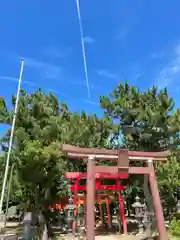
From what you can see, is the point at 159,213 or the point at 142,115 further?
the point at 142,115

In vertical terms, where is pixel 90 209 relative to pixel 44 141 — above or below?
below

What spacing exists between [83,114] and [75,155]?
7976 millimetres

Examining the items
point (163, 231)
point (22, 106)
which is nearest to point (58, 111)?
point (22, 106)

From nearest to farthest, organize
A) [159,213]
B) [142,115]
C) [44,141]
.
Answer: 1. [159,213]
2. [44,141]
3. [142,115]

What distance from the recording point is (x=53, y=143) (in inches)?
492

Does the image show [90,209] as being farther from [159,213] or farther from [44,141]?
[44,141]

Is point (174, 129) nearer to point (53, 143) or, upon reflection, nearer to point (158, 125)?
point (158, 125)

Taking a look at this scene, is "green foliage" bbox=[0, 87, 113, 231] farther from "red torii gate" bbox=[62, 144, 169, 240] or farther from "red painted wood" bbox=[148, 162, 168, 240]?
"red painted wood" bbox=[148, 162, 168, 240]

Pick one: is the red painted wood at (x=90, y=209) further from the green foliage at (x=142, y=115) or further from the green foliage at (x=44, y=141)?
the green foliage at (x=142, y=115)

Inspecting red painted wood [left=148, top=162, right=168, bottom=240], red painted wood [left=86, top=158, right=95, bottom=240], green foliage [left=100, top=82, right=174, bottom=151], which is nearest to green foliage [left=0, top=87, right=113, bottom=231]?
green foliage [left=100, top=82, right=174, bottom=151]

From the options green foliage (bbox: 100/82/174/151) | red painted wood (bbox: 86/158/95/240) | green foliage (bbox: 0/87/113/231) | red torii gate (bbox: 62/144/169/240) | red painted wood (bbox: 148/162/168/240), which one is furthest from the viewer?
green foliage (bbox: 100/82/174/151)

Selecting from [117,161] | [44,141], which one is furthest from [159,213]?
[44,141]

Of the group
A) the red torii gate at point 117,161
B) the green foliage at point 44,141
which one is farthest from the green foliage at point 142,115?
the red torii gate at point 117,161

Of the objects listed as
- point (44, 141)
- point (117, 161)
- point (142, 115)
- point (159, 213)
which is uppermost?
point (142, 115)
